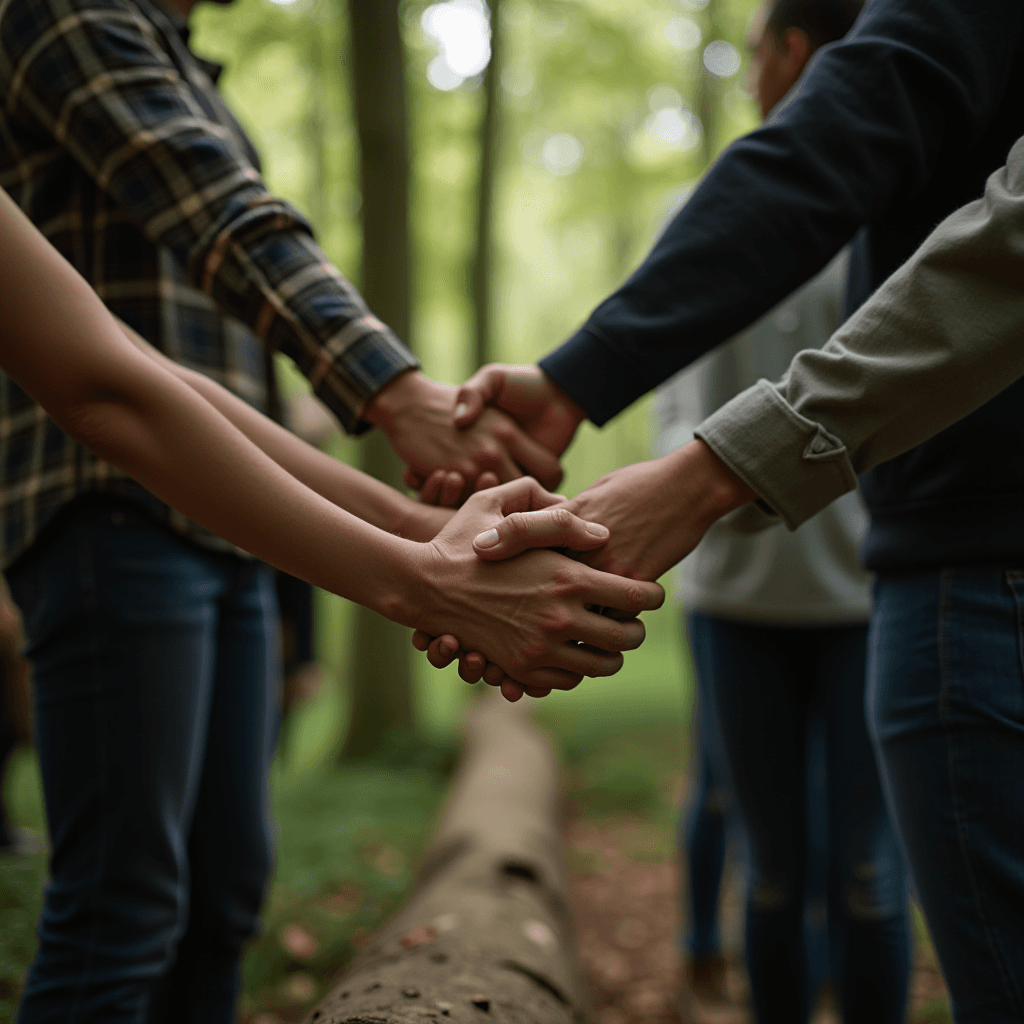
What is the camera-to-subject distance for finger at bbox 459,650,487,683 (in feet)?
4.85

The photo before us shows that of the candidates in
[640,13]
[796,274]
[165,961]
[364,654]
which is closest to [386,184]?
[364,654]

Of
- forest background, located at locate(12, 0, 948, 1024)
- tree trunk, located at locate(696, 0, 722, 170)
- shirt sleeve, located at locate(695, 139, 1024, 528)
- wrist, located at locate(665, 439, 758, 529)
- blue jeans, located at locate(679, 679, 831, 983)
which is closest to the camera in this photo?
shirt sleeve, located at locate(695, 139, 1024, 528)

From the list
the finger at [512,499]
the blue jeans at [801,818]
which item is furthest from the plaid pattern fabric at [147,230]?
the blue jeans at [801,818]

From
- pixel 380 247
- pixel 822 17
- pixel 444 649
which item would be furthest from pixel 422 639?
pixel 380 247

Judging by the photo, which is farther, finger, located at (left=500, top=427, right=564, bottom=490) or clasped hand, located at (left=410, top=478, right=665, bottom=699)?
finger, located at (left=500, top=427, right=564, bottom=490)

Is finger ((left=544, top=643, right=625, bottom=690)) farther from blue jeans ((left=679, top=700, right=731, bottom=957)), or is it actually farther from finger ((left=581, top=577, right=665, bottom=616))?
blue jeans ((left=679, top=700, right=731, bottom=957))

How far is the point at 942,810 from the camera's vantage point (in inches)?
49.5

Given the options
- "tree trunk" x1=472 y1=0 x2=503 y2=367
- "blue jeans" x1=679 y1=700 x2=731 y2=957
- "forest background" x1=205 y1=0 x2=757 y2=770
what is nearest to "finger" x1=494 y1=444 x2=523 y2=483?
"blue jeans" x1=679 y1=700 x2=731 y2=957

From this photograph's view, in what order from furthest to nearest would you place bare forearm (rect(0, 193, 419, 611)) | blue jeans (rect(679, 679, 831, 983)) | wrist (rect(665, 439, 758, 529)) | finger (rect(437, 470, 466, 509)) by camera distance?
1. blue jeans (rect(679, 679, 831, 983))
2. finger (rect(437, 470, 466, 509))
3. wrist (rect(665, 439, 758, 529))
4. bare forearm (rect(0, 193, 419, 611))

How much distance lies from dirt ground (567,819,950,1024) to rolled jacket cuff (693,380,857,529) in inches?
80.1

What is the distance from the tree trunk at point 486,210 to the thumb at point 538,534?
6.62 m

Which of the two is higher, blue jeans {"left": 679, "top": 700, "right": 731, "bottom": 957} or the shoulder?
the shoulder

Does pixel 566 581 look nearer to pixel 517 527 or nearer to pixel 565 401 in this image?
pixel 517 527

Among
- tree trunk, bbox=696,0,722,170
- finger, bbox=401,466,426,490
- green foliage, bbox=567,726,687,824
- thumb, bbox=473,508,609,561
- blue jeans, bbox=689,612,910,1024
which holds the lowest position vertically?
green foliage, bbox=567,726,687,824
